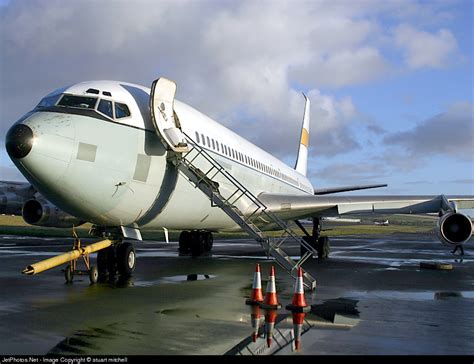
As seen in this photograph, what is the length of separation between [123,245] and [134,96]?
11.9ft

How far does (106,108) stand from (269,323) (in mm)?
5997

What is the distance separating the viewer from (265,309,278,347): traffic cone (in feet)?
21.1

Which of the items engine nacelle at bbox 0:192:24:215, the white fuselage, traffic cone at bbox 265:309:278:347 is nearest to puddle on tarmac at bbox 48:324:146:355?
traffic cone at bbox 265:309:278:347

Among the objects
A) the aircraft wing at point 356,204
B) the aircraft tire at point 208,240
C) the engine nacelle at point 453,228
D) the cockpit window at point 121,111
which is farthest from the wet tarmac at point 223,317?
the aircraft tire at point 208,240

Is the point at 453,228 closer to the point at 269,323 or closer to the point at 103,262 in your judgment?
the point at 103,262

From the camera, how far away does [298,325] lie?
723cm

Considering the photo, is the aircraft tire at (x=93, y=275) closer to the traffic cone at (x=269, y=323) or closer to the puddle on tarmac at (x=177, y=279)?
the puddle on tarmac at (x=177, y=279)

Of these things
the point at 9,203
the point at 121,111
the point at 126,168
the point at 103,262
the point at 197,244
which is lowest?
the point at 197,244

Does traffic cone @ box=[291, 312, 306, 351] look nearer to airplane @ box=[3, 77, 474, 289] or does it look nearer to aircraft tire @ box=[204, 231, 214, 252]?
airplane @ box=[3, 77, 474, 289]

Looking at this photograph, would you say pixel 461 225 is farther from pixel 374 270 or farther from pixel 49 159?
pixel 49 159

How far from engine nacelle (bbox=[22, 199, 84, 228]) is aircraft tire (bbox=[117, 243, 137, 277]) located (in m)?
2.72

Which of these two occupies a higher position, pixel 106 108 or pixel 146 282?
pixel 106 108

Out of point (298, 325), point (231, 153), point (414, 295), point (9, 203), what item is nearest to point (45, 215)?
point (231, 153)

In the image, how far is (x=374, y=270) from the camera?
16.2 m
